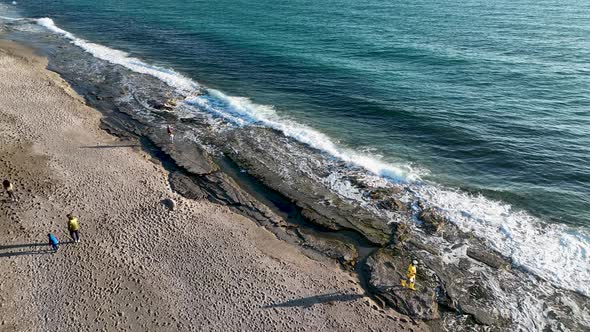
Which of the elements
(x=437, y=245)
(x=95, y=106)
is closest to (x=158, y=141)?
(x=95, y=106)

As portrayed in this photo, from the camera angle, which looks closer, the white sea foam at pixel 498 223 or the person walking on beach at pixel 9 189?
the white sea foam at pixel 498 223

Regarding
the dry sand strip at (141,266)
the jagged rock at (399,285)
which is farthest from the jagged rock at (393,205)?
the dry sand strip at (141,266)

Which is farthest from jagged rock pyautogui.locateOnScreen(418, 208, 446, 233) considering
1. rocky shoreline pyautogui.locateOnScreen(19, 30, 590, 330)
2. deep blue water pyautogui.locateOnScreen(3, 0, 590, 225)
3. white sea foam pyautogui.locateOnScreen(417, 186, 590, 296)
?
deep blue water pyautogui.locateOnScreen(3, 0, 590, 225)

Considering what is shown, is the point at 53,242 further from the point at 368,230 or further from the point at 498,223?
the point at 498,223

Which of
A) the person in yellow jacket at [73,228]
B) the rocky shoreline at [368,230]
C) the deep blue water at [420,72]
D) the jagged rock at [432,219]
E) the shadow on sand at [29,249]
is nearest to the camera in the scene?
the rocky shoreline at [368,230]

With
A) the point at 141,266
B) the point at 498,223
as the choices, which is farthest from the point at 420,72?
the point at 141,266

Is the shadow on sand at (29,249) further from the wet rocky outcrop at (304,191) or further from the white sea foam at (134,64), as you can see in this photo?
the white sea foam at (134,64)

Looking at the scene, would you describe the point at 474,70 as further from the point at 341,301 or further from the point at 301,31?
the point at 341,301
